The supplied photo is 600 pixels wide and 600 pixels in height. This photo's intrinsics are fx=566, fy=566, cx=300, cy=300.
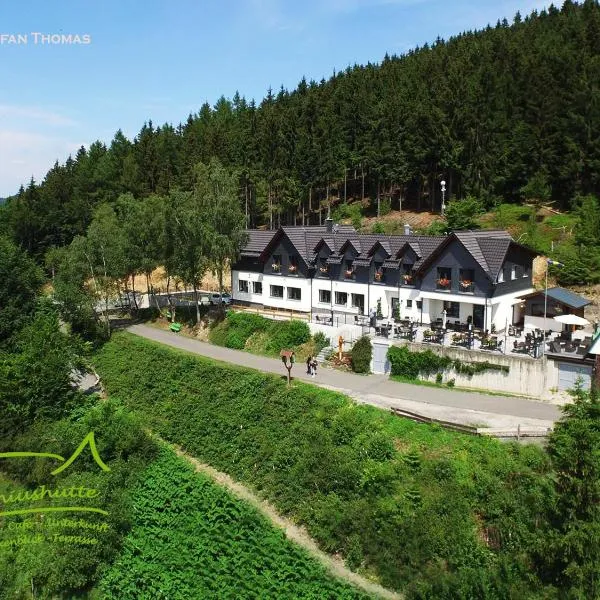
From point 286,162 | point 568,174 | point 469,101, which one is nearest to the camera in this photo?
point 568,174

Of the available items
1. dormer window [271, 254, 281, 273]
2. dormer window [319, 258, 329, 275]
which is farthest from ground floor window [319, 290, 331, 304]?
dormer window [271, 254, 281, 273]

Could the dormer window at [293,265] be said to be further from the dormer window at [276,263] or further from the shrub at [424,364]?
the shrub at [424,364]

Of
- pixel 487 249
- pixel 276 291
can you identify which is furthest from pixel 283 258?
pixel 487 249

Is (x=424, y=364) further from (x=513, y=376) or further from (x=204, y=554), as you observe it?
(x=204, y=554)

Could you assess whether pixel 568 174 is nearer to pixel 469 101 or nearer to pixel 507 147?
pixel 507 147

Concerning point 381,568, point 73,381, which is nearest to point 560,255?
point 381,568

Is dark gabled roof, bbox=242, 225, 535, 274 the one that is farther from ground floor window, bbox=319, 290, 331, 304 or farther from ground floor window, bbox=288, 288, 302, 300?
ground floor window, bbox=288, 288, 302, 300
